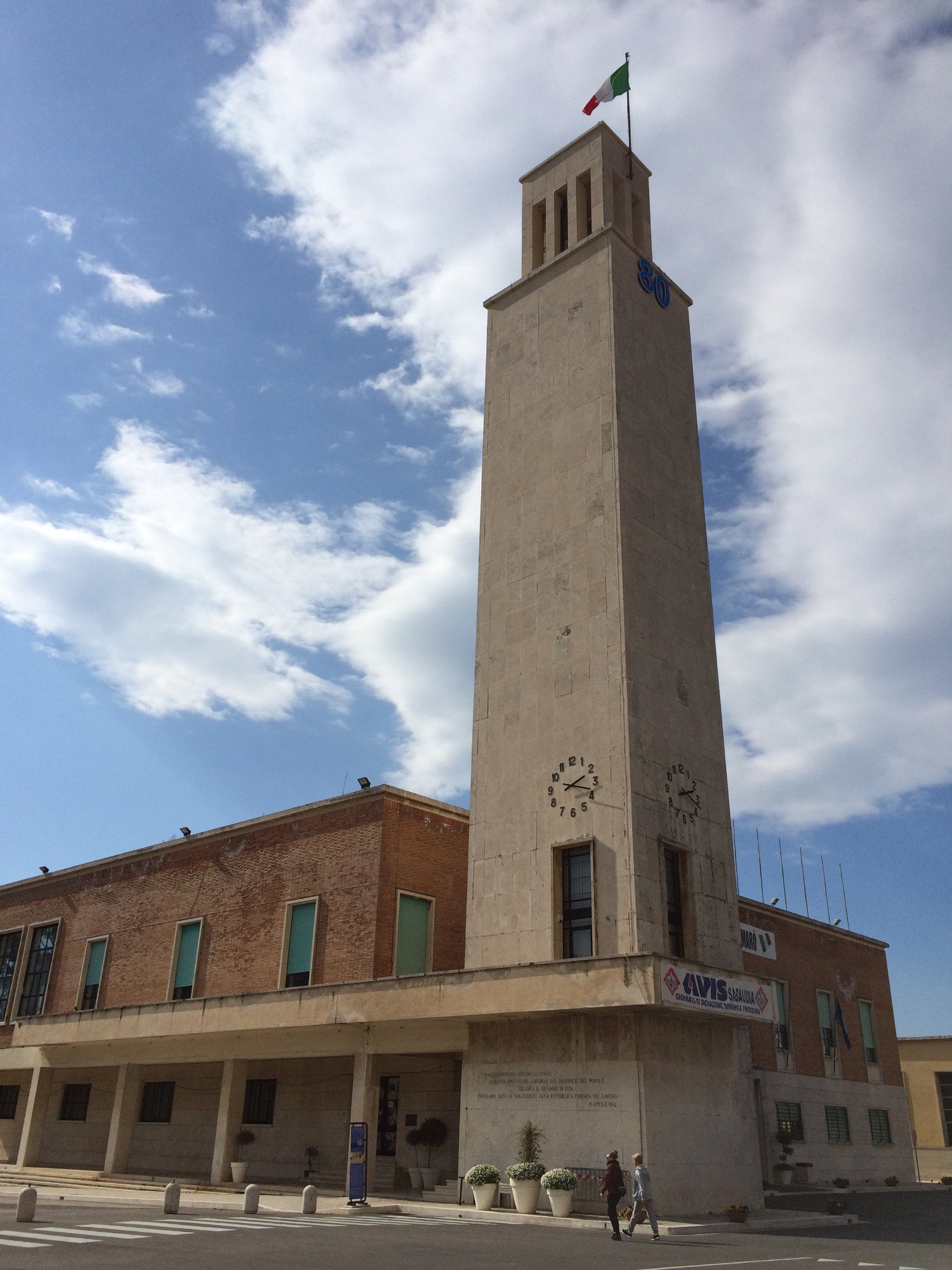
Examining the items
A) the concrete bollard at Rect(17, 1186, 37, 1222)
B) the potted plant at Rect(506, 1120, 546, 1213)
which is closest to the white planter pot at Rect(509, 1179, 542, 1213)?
the potted plant at Rect(506, 1120, 546, 1213)

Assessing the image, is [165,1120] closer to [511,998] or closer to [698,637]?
[511,998]

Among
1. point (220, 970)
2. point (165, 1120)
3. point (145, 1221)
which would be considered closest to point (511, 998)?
point (145, 1221)

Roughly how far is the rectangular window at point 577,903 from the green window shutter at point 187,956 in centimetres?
1664

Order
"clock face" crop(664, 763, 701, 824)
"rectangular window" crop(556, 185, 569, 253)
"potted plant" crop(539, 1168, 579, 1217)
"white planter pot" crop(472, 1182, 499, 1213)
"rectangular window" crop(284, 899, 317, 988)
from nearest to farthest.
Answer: "potted plant" crop(539, 1168, 579, 1217) < "white planter pot" crop(472, 1182, 499, 1213) < "clock face" crop(664, 763, 701, 824) < "rectangular window" crop(284, 899, 317, 988) < "rectangular window" crop(556, 185, 569, 253)

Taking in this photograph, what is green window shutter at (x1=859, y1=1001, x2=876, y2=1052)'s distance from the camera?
46.2 metres

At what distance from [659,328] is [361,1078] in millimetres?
24362

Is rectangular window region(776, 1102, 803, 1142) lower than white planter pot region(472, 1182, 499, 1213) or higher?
higher

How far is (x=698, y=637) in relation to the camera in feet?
101

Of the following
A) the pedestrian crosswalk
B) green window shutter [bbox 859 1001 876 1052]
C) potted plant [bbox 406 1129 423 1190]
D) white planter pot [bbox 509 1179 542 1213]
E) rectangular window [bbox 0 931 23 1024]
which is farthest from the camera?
green window shutter [bbox 859 1001 876 1052]

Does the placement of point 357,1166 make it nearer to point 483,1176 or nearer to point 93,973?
point 483,1176

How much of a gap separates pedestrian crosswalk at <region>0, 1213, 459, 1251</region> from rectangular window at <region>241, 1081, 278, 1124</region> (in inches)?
451

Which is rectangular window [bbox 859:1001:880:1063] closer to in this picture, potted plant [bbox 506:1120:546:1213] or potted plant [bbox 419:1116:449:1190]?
potted plant [bbox 419:1116:449:1190]

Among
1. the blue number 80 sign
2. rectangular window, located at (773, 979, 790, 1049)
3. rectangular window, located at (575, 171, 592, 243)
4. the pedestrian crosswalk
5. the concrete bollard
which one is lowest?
the pedestrian crosswalk

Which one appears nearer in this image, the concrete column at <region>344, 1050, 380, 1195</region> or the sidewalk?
the sidewalk
